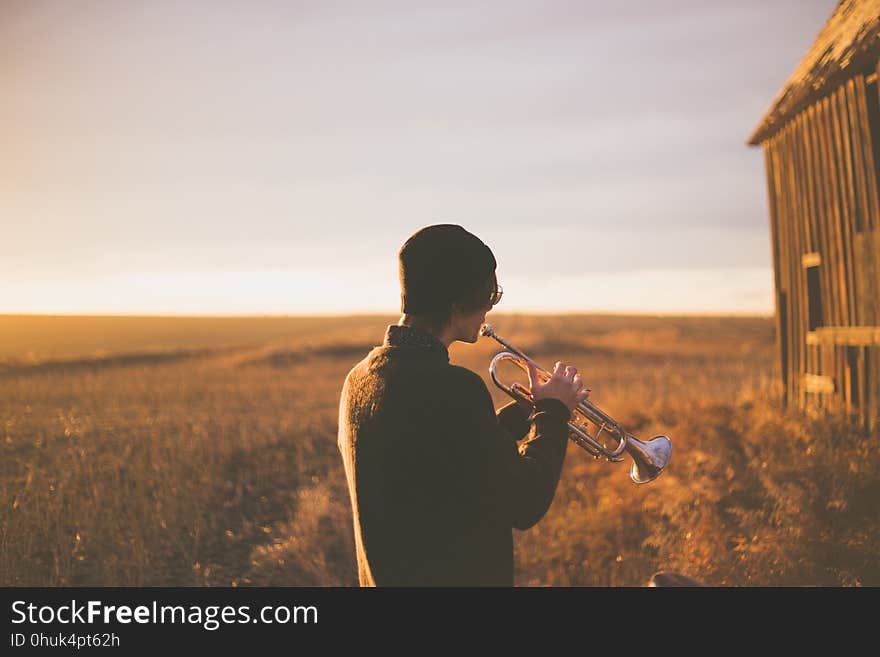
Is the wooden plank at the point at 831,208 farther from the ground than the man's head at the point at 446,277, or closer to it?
farther from the ground

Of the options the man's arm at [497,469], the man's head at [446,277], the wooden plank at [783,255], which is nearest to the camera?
the man's arm at [497,469]

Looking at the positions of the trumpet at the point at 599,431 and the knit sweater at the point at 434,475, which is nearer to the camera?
the knit sweater at the point at 434,475

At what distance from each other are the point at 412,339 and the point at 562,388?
22.9 inches

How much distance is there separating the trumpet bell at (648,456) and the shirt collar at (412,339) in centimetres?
156

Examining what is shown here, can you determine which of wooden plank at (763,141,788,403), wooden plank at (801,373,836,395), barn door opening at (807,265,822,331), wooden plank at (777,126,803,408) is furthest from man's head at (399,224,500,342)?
wooden plank at (763,141,788,403)

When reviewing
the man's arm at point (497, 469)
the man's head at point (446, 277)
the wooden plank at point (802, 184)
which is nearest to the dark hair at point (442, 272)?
the man's head at point (446, 277)

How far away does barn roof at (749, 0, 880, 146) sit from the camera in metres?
8.09

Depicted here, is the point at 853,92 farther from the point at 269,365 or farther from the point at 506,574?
the point at 269,365

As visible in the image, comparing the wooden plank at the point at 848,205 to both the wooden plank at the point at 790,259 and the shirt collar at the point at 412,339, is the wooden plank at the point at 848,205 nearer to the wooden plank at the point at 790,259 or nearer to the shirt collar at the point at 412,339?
the wooden plank at the point at 790,259

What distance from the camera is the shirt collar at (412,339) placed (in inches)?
89.9

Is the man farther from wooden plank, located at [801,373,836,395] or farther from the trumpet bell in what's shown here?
wooden plank, located at [801,373,836,395]

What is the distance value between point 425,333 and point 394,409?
31 cm

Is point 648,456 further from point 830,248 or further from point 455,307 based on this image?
point 830,248
